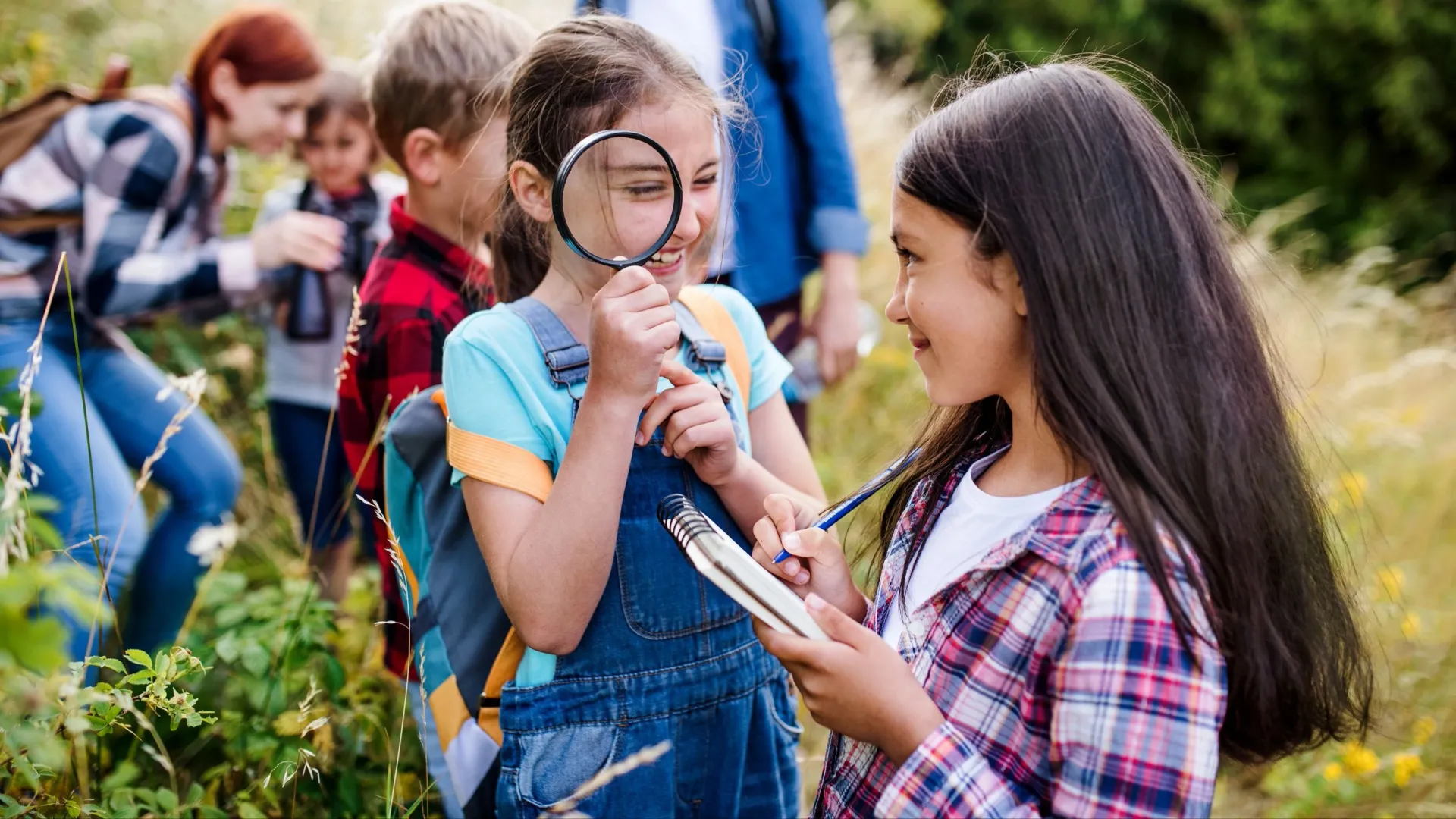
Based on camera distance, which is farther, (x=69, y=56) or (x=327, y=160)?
(x=69, y=56)

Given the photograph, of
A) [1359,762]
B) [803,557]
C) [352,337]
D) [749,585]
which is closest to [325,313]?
[352,337]

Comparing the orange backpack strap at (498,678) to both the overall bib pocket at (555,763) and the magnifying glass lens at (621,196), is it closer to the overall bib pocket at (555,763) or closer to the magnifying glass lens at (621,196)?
the overall bib pocket at (555,763)

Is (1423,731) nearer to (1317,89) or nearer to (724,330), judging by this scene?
(724,330)

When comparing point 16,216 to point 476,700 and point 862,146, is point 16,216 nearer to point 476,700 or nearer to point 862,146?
point 476,700

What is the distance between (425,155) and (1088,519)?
1638mm

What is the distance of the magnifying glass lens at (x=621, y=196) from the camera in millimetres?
1457

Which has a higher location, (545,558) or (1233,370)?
(1233,370)

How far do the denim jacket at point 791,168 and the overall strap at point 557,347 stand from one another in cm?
130

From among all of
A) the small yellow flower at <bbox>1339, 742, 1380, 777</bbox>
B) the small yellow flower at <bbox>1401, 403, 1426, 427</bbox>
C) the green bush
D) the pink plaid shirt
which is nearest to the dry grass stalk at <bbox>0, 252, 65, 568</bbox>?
the pink plaid shirt

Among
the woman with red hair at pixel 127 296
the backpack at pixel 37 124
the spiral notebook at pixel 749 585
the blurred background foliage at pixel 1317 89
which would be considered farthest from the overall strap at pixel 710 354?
the blurred background foliage at pixel 1317 89

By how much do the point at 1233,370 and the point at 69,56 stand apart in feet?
19.5

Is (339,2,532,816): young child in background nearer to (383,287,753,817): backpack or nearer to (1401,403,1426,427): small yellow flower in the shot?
(383,287,753,817): backpack

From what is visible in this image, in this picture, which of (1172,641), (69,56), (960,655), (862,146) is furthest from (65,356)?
(862,146)

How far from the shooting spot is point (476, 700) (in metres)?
1.62
